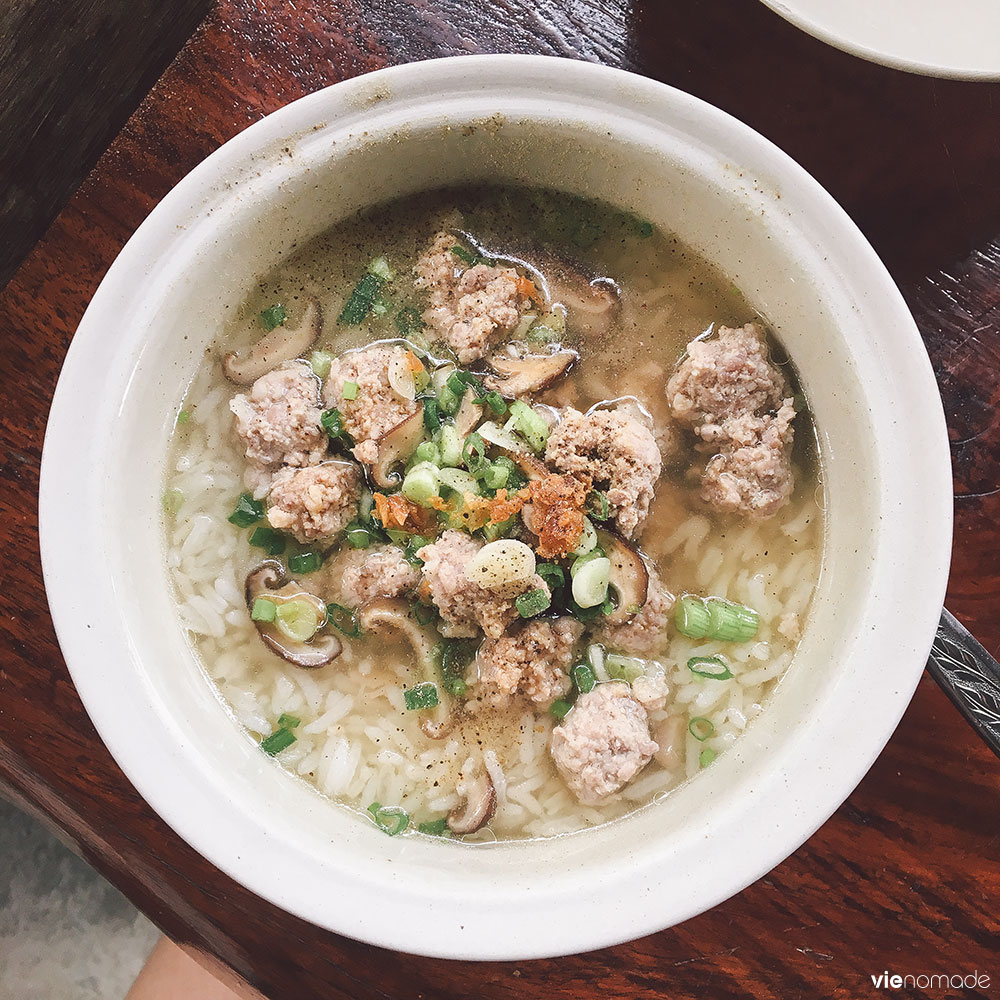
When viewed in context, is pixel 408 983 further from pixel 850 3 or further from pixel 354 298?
pixel 850 3

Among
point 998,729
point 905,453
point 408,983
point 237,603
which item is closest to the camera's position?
point 905,453

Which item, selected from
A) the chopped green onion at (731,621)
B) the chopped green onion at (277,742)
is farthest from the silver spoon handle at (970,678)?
the chopped green onion at (277,742)

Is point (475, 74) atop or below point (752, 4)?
below

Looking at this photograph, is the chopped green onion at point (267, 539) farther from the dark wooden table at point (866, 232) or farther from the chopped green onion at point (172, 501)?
the dark wooden table at point (866, 232)

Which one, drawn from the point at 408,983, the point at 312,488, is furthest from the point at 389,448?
the point at 408,983

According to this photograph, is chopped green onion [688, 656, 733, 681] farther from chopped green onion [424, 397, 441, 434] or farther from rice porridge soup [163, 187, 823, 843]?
chopped green onion [424, 397, 441, 434]

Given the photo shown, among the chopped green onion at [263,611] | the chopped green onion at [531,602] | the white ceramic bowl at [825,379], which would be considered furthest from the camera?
the chopped green onion at [263,611]
